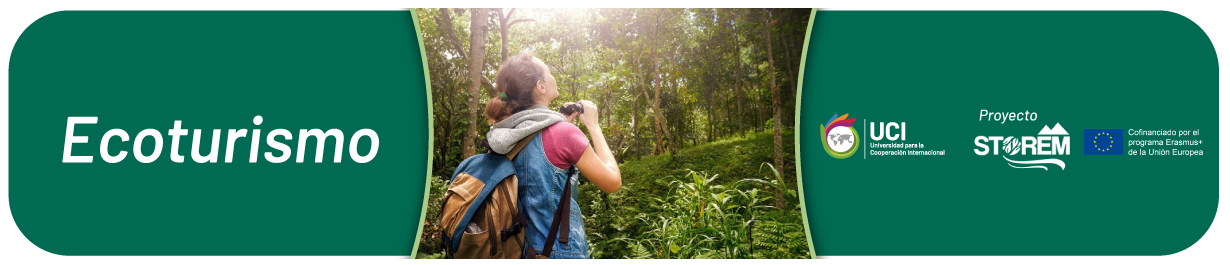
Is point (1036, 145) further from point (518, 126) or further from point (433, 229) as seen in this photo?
point (433, 229)

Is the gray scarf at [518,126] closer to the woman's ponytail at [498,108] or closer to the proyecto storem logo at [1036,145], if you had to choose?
the woman's ponytail at [498,108]

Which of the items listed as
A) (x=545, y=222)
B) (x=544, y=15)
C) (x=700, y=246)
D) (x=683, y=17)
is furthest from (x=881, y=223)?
(x=544, y=15)

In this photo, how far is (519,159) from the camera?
88.7 inches

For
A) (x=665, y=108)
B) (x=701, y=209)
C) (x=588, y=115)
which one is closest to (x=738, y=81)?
(x=665, y=108)

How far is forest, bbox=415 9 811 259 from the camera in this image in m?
3.01

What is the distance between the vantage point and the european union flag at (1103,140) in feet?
9.49

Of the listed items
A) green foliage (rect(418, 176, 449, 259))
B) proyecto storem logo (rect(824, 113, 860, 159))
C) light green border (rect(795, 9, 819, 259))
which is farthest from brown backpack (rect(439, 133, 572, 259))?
proyecto storem logo (rect(824, 113, 860, 159))

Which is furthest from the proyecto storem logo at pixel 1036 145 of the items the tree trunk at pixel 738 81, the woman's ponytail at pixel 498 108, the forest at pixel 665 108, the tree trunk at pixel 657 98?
the woman's ponytail at pixel 498 108

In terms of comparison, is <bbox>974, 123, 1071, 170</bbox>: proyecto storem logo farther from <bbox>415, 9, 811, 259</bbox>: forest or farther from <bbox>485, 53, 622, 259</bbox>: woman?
<bbox>485, 53, 622, 259</bbox>: woman

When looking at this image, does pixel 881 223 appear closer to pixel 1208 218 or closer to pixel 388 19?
pixel 1208 218

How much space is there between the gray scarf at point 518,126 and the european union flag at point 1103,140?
2.62m

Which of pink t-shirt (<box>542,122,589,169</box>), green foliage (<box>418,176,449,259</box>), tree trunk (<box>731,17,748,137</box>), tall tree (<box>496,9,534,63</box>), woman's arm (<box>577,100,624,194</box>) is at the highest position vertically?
tall tree (<box>496,9,534,63</box>)

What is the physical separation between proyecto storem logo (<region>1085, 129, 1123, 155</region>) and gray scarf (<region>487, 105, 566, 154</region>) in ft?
8.61

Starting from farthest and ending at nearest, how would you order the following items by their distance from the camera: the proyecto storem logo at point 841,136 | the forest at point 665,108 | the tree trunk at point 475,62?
the tree trunk at point 475,62, the forest at point 665,108, the proyecto storem logo at point 841,136
